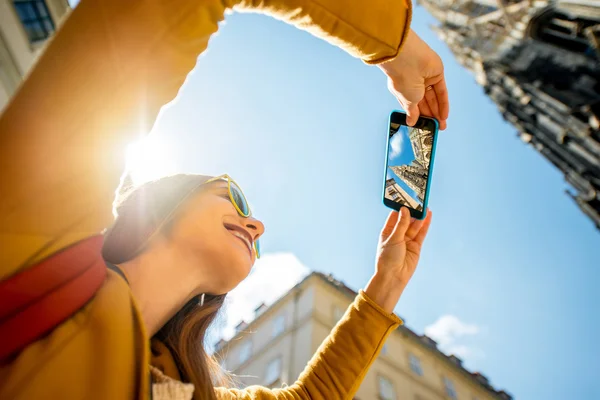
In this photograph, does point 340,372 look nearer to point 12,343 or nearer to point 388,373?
point 12,343

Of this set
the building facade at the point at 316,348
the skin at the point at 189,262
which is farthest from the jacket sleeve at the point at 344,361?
the building facade at the point at 316,348

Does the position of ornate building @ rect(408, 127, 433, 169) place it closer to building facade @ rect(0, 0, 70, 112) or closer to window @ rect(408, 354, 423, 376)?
→ building facade @ rect(0, 0, 70, 112)

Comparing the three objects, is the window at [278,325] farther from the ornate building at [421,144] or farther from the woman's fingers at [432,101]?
the woman's fingers at [432,101]

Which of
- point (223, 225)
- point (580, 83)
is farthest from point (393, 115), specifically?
point (580, 83)

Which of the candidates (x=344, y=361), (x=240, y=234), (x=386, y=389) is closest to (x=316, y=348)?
(x=386, y=389)

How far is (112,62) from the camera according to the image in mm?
866

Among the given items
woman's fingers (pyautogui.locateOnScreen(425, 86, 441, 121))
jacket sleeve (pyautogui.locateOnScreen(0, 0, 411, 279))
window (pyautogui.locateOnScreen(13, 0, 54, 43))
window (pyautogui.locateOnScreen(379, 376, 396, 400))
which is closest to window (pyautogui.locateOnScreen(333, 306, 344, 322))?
window (pyautogui.locateOnScreen(379, 376, 396, 400))

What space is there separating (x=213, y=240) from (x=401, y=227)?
1.30 metres

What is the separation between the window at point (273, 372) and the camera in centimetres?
1572

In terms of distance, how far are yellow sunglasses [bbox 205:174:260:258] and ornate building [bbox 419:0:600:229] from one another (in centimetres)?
2826

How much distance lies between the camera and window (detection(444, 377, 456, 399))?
20828mm

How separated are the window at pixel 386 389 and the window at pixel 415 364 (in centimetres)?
295

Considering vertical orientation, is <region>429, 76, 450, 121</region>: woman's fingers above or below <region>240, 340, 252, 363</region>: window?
above

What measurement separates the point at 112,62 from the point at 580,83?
110 ft
